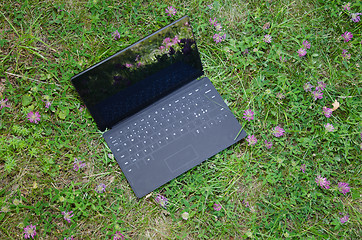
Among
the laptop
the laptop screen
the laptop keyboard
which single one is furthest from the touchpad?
the laptop screen

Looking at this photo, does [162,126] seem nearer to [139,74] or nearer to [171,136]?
[171,136]

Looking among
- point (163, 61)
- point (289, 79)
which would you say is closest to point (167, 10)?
point (163, 61)

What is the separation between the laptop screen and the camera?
71.0 inches

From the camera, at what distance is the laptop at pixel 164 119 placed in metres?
1.98

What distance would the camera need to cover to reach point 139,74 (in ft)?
6.31

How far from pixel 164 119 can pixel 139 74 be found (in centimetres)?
38

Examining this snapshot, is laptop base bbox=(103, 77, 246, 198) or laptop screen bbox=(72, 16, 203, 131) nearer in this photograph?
laptop screen bbox=(72, 16, 203, 131)

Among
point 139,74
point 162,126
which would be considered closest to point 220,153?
point 162,126

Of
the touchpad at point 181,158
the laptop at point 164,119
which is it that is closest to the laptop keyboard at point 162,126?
the laptop at point 164,119

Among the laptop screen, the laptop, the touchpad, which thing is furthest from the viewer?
the touchpad

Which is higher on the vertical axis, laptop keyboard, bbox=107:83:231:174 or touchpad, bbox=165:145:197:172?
laptop keyboard, bbox=107:83:231:174

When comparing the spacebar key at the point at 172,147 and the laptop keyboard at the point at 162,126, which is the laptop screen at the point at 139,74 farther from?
the spacebar key at the point at 172,147

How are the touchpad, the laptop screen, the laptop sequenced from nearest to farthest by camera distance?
the laptop screen, the laptop, the touchpad

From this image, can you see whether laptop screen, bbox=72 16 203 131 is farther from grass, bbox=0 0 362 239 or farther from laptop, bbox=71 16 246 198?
grass, bbox=0 0 362 239
